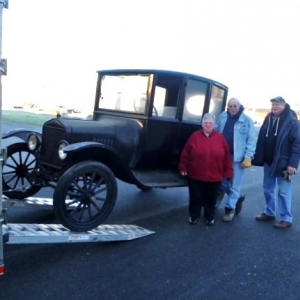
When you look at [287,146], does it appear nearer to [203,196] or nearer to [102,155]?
[203,196]

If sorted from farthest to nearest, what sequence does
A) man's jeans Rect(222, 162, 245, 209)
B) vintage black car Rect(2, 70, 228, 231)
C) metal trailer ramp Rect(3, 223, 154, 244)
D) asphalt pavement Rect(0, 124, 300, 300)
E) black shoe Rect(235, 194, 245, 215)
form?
black shoe Rect(235, 194, 245, 215)
man's jeans Rect(222, 162, 245, 209)
vintage black car Rect(2, 70, 228, 231)
metal trailer ramp Rect(3, 223, 154, 244)
asphalt pavement Rect(0, 124, 300, 300)

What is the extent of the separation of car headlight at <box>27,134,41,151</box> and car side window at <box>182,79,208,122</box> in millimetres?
2027

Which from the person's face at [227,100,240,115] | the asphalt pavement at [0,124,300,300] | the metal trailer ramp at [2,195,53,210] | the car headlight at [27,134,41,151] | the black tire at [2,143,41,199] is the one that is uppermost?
the person's face at [227,100,240,115]

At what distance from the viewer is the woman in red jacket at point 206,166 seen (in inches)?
175

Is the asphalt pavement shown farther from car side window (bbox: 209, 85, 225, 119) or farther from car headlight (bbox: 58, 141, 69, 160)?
car side window (bbox: 209, 85, 225, 119)

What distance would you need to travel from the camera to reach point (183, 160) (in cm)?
463

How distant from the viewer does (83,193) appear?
381cm

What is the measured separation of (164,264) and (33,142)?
2.37 meters

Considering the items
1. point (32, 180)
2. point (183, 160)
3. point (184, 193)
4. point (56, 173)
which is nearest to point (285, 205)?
point (183, 160)

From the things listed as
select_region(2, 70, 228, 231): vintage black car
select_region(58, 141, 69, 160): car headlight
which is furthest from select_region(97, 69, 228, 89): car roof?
select_region(58, 141, 69, 160): car headlight

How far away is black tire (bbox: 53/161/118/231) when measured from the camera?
3.57 metres

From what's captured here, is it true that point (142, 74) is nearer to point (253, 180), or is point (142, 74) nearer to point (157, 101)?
point (157, 101)

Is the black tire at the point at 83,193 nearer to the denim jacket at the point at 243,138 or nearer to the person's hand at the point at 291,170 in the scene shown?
the denim jacket at the point at 243,138

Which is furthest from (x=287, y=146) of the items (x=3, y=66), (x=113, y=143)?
(x=3, y=66)
